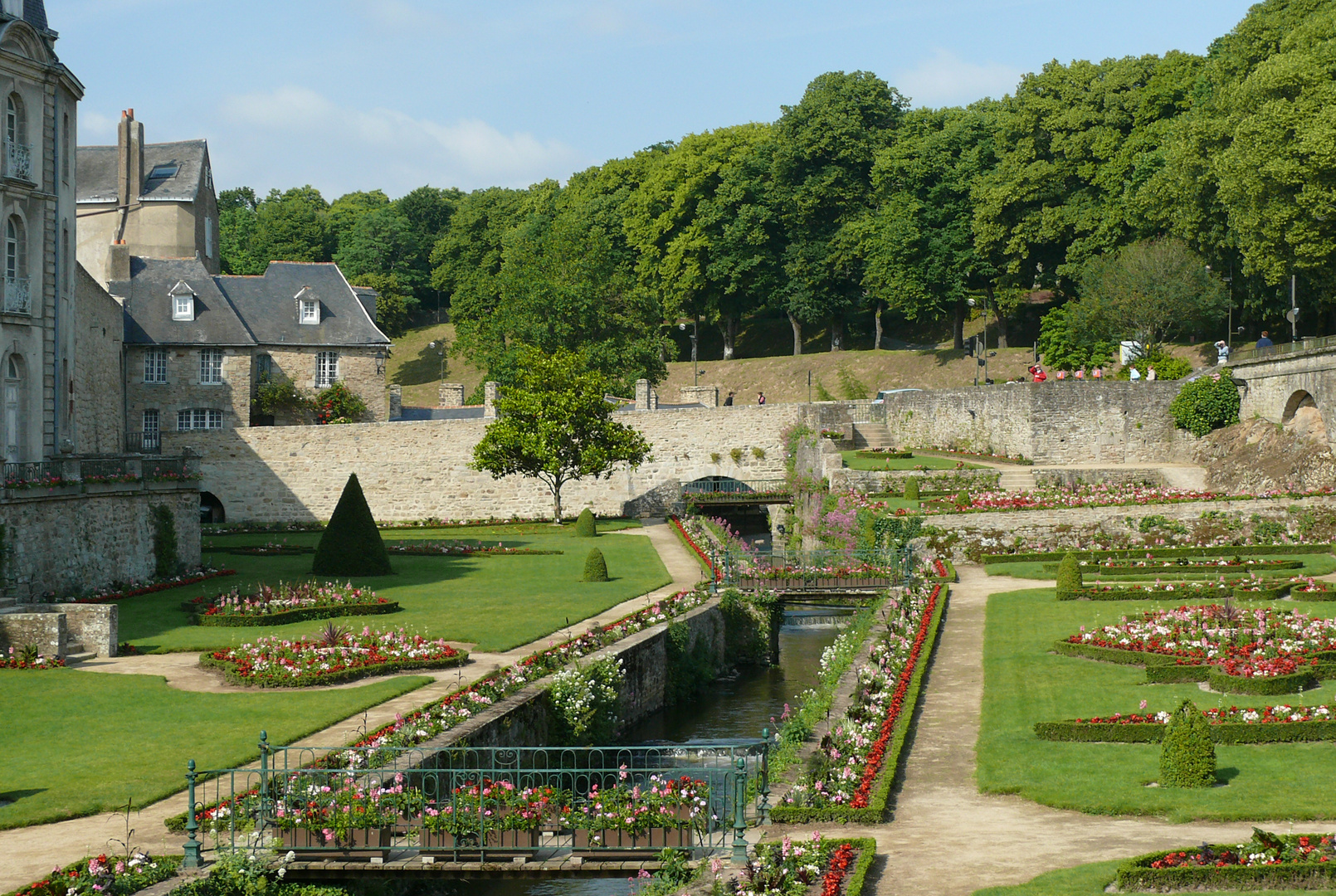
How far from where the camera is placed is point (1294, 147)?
38812 millimetres

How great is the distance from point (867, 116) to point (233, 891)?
208 ft

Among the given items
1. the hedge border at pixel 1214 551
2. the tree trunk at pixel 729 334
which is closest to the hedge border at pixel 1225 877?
the hedge border at pixel 1214 551

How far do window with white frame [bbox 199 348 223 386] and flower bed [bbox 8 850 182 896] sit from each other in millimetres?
42564

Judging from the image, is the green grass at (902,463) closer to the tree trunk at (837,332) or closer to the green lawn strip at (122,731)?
the tree trunk at (837,332)

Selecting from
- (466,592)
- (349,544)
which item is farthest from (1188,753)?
(349,544)

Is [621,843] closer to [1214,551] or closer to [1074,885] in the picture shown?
[1074,885]

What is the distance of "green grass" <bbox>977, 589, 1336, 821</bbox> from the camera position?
1309 centimetres

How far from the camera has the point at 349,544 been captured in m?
31.8

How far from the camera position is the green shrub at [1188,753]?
537 inches

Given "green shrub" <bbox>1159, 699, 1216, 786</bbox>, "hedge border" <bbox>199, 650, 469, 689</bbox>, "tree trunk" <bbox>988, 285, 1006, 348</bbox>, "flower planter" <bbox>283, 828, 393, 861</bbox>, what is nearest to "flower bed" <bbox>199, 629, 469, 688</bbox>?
"hedge border" <bbox>199, 650, 469, 689</bbox>

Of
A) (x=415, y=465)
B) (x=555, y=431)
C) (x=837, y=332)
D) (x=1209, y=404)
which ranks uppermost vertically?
(x=837, y=332)

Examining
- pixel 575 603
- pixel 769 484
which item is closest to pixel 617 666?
pixel 575 603

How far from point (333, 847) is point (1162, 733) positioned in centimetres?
980

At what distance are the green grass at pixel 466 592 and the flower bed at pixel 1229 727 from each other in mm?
9863
